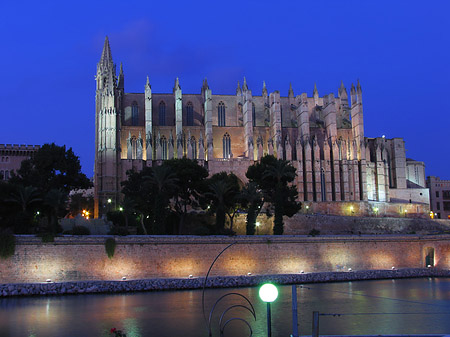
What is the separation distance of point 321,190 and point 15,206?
30324 millimetres

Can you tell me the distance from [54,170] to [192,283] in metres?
16.5

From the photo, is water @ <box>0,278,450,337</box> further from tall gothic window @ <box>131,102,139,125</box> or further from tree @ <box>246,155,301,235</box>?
tall gothic window @ <box>131,102,139,125</box>

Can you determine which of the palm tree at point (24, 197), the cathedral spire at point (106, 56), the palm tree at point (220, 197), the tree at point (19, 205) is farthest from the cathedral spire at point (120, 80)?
the palm tree at point (24, 197)

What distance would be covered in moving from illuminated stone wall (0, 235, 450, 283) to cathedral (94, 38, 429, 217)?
16.7m

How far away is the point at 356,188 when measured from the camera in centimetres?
5566

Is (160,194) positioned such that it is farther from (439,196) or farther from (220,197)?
(439,196)

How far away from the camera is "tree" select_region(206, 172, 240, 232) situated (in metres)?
39.3

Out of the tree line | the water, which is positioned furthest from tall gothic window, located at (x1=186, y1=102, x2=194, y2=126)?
the water

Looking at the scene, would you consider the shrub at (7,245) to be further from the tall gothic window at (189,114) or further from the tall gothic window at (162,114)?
the tall gothic window at (189,114)

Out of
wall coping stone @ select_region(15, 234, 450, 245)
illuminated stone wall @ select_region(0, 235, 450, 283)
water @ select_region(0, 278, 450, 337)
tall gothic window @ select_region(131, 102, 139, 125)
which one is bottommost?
water @ select_region(0, 278, 450, 337)

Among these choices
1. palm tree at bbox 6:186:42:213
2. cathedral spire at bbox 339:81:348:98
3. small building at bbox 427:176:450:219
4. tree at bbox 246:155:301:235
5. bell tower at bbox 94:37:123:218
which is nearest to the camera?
palm tree at bbox 6:186:42:213

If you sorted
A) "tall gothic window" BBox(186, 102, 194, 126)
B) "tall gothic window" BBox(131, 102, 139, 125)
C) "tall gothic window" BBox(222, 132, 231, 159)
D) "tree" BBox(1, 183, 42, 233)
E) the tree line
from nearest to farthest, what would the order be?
"tree" BBox(1, 183, 42, 233)
the tree line
"tall gothic window" BBox(222, 132, 231, 159)
"tall gothic window" BBox(131, 102, 139, 125)
"tall gothic window" BBox(186, 102, 194, 126)

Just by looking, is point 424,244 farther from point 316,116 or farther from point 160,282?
point 316,116

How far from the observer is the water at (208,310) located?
66.6 ft
